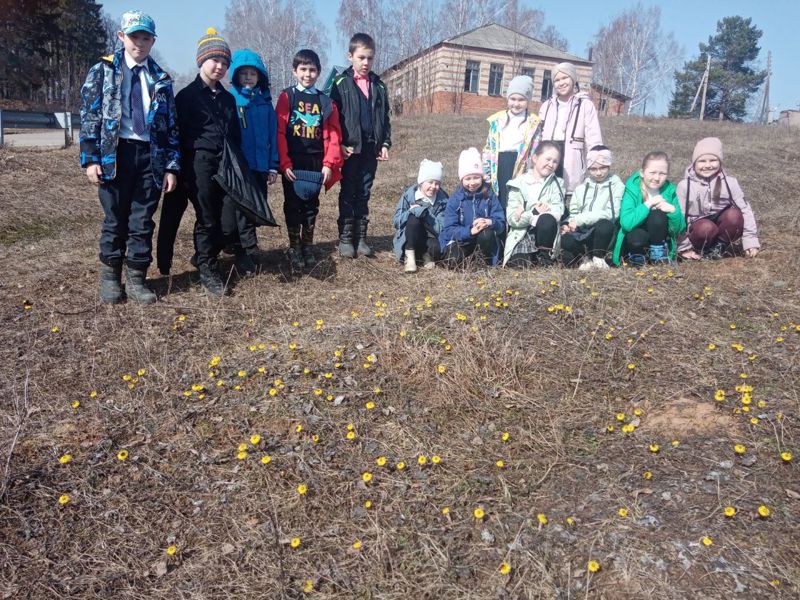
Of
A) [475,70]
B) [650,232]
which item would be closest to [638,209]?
[650,232]

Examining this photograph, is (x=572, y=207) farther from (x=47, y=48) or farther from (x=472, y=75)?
(x=47, y=48)

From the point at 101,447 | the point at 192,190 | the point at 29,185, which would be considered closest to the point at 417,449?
the point at 101,447

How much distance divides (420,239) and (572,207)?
5.01 feet

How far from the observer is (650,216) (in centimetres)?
534

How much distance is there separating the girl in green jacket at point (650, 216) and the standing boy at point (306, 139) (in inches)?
110

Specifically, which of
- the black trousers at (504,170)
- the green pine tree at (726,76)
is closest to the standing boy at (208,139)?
the black trousers at (504,170)

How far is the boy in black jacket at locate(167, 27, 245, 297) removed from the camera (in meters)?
4.59

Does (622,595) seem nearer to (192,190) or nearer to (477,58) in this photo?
(192,190)

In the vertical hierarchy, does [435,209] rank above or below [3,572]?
above

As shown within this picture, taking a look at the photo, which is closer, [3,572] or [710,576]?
[710,576]

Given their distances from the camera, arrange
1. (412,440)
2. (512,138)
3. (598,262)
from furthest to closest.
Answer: (512,138), (598,262), (412,440)

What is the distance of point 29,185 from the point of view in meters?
9.10

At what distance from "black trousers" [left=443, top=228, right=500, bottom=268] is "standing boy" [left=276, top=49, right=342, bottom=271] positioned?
4.44 feet

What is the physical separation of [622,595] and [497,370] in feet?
4.92
